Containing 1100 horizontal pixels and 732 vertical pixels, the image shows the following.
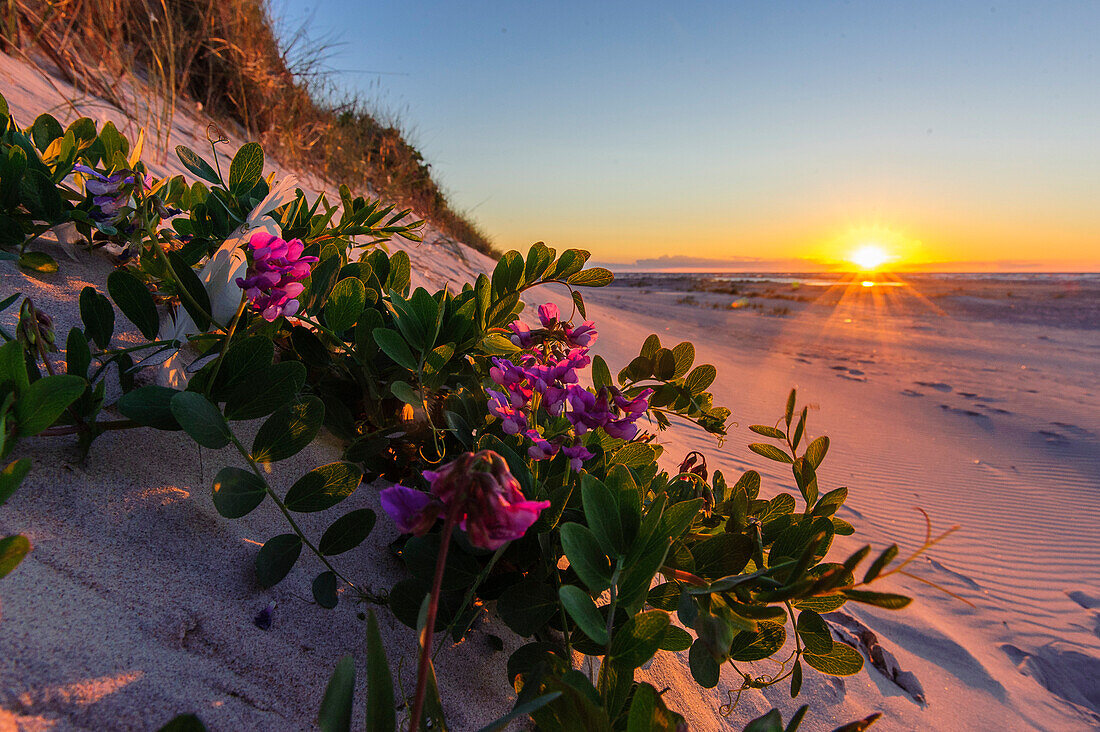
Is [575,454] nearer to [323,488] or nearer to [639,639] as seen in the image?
[639,639]

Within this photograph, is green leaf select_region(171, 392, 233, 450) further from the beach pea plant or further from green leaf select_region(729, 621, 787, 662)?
green leaf select_region(729, 621, 787, 662)

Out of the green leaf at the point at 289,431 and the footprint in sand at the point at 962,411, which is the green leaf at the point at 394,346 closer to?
the green leaf at the point at 289,431

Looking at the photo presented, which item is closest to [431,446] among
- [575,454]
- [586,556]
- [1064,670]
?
[575,454]

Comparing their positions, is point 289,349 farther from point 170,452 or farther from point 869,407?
point 869,407

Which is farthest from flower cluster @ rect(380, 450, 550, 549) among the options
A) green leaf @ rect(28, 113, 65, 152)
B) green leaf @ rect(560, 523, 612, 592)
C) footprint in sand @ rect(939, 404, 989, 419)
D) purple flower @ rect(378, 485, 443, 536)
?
footprint in sand @ rect(939, 404, 989, 419)

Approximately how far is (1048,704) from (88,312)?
270cm

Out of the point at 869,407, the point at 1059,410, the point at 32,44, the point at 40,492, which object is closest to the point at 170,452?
the point at 40,492

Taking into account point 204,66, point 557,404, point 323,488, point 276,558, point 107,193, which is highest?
point 204,66

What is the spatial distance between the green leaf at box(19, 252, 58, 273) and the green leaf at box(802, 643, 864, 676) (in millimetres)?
1668

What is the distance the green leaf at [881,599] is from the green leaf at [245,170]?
4.74 feet

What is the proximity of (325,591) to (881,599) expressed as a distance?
79 cm

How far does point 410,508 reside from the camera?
57cm

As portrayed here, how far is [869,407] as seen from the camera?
6.12m

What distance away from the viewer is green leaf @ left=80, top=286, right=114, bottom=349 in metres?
0.93
